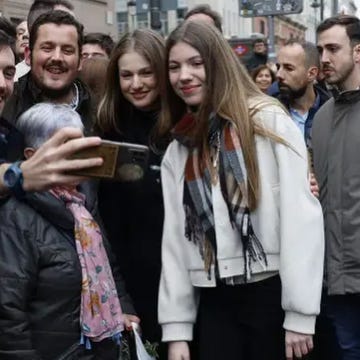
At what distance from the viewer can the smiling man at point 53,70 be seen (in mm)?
3754

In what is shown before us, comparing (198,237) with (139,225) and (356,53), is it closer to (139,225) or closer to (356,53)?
(139,225)

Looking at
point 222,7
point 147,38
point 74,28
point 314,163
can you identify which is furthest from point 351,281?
point 222,7

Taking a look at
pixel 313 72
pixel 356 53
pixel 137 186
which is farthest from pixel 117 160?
pixel 313 72

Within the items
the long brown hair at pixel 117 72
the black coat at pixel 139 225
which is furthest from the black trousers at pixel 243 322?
the long brown hair at pixel 117 72

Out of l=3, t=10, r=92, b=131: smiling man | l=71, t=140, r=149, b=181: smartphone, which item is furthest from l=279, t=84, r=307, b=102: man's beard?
l=71, t=140, r=149, b=181: smartphone

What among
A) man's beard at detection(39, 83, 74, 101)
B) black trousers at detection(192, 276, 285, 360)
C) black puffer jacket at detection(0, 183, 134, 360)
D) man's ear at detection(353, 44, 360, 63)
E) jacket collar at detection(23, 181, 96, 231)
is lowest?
black trousers at detection(192, 276, 285, 360)

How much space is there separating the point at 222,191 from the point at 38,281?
2.60ft

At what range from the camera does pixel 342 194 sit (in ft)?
11.7

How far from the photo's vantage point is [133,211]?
3.63 meters

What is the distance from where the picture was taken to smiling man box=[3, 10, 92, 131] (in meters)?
3.75

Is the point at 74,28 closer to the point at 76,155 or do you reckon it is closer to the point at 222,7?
the point at 76,155

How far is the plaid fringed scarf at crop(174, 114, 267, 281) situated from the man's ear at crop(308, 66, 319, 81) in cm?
283

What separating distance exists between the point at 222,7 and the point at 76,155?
4916 cm

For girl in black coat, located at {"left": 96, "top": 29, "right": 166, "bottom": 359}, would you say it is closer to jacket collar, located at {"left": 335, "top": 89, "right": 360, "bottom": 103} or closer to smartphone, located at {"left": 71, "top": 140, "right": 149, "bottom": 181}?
jacket collar, located at {"left": 335, "top": 89, "right": 360, "bottom": 103}
